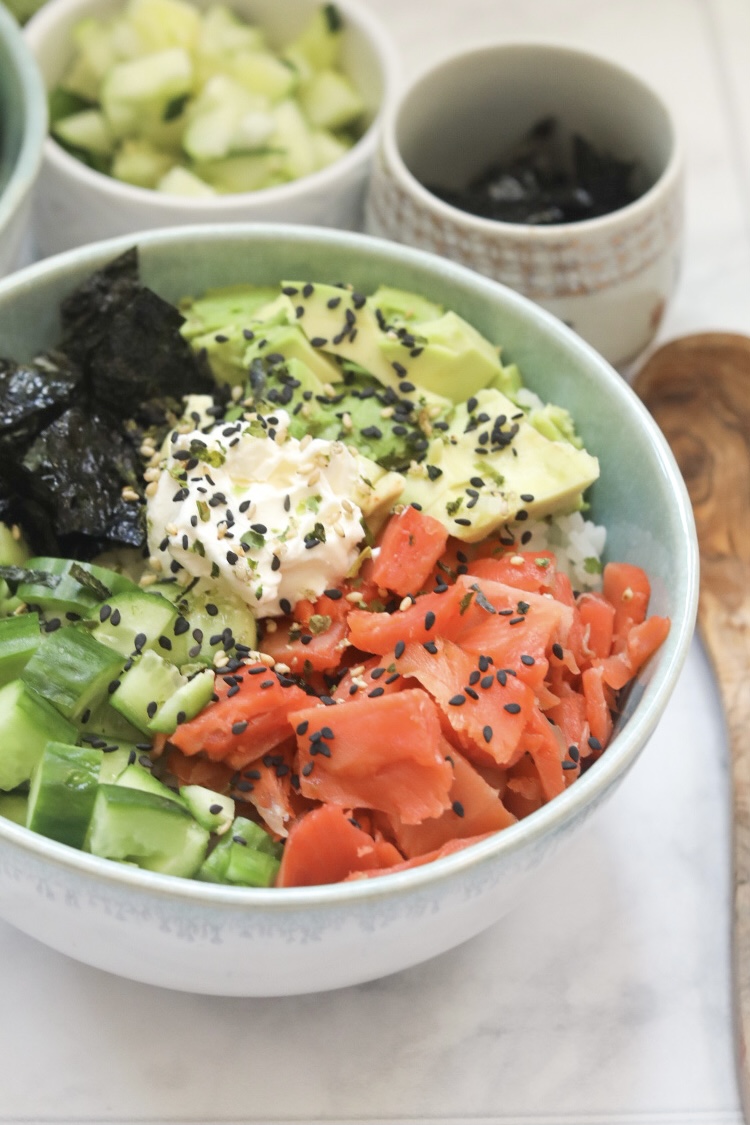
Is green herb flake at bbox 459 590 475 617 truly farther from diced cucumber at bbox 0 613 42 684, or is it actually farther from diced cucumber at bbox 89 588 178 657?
diced cucumber at bbox 0 613 42 684

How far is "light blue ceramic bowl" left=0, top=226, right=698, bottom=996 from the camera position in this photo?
1.31 m

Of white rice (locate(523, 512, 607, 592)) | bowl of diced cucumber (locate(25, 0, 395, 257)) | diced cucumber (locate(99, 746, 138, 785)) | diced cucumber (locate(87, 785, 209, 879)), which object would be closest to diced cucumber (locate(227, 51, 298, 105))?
bowl of diced cucumber (locate(25, 0, 395, 257))

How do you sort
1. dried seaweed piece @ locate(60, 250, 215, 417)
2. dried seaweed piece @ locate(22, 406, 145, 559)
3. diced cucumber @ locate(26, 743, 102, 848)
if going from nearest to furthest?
diced cucumber @ locate(26, 743, 102, 848), dried seaweed piece @ locate(22, 406, 145, 559), dried seaweed piece @ locate(60, 250, 215, 417)

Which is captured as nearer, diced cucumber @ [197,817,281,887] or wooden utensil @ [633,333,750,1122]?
diced cucumber @ [197,817,281,887]

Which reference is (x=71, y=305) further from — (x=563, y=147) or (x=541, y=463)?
(x=563, y=147)

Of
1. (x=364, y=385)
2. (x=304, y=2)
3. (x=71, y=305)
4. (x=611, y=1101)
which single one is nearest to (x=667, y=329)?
(x=364, y=385)

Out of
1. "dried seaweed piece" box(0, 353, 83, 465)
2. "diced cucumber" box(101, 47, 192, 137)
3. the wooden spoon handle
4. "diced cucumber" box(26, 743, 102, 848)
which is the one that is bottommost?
the wooden spoon handle

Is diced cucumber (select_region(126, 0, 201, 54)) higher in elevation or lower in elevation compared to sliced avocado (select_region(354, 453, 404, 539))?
higher

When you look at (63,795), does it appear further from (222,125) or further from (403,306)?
(222,125)

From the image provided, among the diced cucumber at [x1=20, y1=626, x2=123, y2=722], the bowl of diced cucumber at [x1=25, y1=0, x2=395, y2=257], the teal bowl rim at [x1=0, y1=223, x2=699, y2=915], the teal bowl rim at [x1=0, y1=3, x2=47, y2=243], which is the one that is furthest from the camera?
the bowl of diced cucumber at [x1=25, y1=0, x2=395, y2=257]

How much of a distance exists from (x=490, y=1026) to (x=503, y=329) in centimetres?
111

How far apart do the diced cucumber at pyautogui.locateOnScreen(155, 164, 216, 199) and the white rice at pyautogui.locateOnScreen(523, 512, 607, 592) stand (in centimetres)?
110

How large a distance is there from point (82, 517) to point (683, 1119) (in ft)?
3.98

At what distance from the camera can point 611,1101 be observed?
5.34 ft
